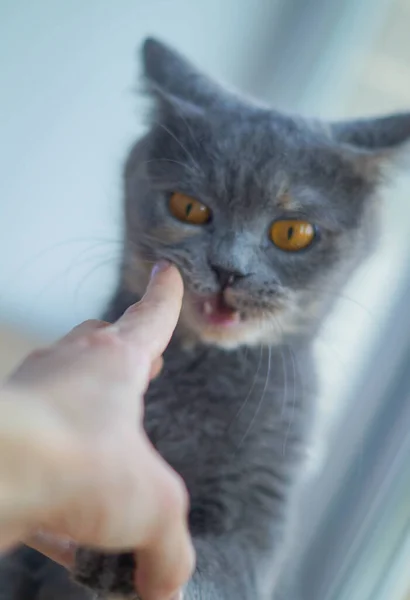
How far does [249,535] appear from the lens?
0.83 m

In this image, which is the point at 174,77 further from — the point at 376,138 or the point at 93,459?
the point at 93,459

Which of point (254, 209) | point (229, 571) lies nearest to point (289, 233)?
point (254, 209)

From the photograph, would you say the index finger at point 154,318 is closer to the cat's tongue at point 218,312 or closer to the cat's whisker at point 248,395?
the cat's tongue at point 218,312

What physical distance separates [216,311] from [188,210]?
0.14 meters

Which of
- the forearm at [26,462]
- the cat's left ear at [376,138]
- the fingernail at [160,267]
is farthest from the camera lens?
the cat's left ear at [376,138]

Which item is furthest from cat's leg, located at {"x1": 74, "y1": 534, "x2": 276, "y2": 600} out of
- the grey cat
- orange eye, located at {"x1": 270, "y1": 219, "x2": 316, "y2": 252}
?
orange eye, located at {"x1": 270, "y1": 219, "x2": 316, "y2": 252}

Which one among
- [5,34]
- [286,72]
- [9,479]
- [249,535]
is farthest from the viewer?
[286,72]

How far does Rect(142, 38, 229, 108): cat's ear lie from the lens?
0.93m

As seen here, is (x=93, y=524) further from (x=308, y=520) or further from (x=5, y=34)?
(x=5, y=34)

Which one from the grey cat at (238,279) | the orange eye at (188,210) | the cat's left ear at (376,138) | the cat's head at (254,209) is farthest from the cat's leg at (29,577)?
the cat's left ear at (376,138)

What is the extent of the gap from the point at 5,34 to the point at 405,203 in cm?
78

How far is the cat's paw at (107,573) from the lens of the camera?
2.04 ft

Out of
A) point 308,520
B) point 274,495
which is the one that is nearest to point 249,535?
point 274,495

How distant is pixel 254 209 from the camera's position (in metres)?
0.83
